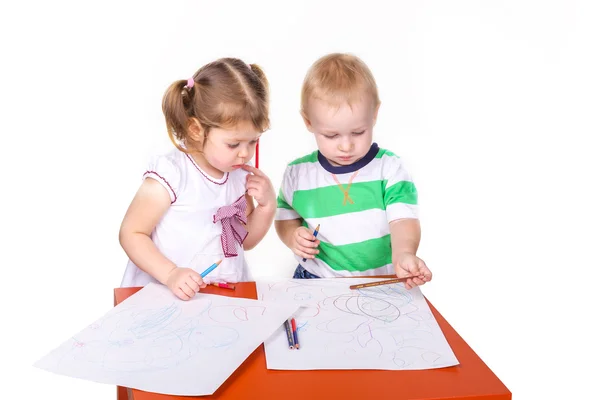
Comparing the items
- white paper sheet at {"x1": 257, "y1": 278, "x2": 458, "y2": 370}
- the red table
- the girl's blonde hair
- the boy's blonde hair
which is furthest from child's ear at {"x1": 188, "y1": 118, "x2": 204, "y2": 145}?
the red table

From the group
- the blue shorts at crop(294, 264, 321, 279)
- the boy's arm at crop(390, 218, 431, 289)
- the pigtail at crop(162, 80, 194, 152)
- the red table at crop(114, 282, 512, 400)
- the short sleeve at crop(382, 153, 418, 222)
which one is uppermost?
the pigtail at crop(162, 80, 194, 152)

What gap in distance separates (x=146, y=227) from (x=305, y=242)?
1.31ft

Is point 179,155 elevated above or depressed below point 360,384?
above

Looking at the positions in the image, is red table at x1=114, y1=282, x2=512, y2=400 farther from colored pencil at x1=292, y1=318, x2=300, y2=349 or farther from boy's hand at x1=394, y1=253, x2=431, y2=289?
boy's hand at x1=394, y1=253, x2=431, y2=289

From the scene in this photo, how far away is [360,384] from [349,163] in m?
0.80

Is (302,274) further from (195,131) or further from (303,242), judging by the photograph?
(195,131)

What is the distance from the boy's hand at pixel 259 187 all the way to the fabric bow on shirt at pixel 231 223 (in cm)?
4

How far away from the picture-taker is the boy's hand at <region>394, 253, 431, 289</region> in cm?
153

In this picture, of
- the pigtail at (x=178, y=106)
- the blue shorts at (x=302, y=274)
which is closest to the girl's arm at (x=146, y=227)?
the pigtail at (x=178, y=106)

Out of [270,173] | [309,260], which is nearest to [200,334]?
[309,260]

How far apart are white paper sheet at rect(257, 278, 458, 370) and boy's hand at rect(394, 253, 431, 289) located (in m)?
0.03

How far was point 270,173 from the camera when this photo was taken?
245 cm

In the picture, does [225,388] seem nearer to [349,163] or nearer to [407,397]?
[407,397]

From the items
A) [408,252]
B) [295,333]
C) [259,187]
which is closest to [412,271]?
[408,252]
